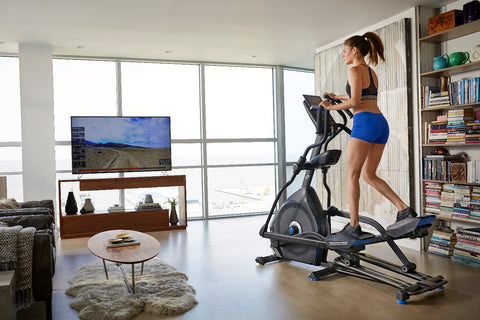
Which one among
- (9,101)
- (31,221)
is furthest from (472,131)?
(9,101)

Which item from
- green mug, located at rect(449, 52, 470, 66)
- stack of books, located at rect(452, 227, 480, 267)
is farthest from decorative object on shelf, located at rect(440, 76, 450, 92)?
stack of books, located at rect(452, 227, 480, 267)

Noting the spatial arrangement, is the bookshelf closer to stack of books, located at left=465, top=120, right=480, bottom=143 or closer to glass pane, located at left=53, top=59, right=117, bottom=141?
stack of books, located at left=465, top=120, right=480, bottom=143

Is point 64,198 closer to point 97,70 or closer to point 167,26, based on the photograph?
point 97,70

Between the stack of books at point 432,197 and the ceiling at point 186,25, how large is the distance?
1885 millimetres

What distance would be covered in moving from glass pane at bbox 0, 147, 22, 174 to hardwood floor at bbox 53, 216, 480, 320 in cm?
194

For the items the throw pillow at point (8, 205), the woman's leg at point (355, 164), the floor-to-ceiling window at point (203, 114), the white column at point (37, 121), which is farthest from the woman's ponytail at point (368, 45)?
the white column at point (37, 121)

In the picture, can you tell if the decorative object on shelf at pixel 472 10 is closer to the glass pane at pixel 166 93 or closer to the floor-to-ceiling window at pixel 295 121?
the floor-to-ceiling window at pixel 295 121

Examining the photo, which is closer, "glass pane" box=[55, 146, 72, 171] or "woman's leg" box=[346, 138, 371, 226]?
"woman's leg" box=[346, 138, 371, 226]

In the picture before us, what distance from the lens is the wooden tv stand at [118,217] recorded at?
5660 mm

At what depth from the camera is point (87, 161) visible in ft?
19.1

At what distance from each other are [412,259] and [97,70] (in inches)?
199

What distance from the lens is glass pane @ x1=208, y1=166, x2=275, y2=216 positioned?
7.17 metres

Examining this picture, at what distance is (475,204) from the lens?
400 cm

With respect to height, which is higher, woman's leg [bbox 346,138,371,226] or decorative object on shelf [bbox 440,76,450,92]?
decorative object on shelf [bbox 440,76,450,92]
